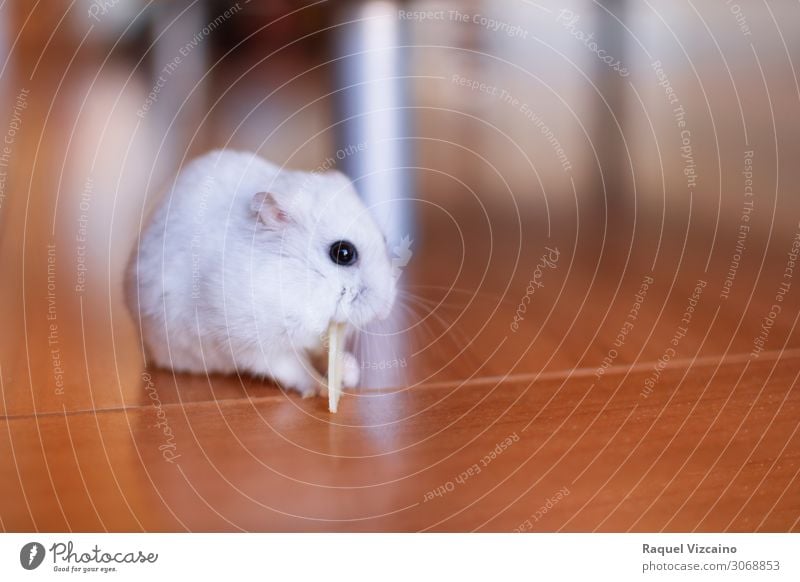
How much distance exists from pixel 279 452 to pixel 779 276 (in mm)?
467

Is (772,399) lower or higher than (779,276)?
lower

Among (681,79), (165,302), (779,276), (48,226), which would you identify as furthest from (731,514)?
(48,226)

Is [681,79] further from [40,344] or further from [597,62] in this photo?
[40,344]

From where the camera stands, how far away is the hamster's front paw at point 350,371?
741 millimetres

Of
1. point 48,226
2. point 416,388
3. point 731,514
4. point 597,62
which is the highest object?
point 597,62

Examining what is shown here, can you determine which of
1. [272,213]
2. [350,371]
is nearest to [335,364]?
[350,371]

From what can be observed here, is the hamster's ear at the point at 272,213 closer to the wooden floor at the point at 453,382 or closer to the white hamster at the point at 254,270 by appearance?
the white hamster at the point at 254,270

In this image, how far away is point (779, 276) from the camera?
760mm

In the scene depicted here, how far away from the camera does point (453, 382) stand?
751mm
